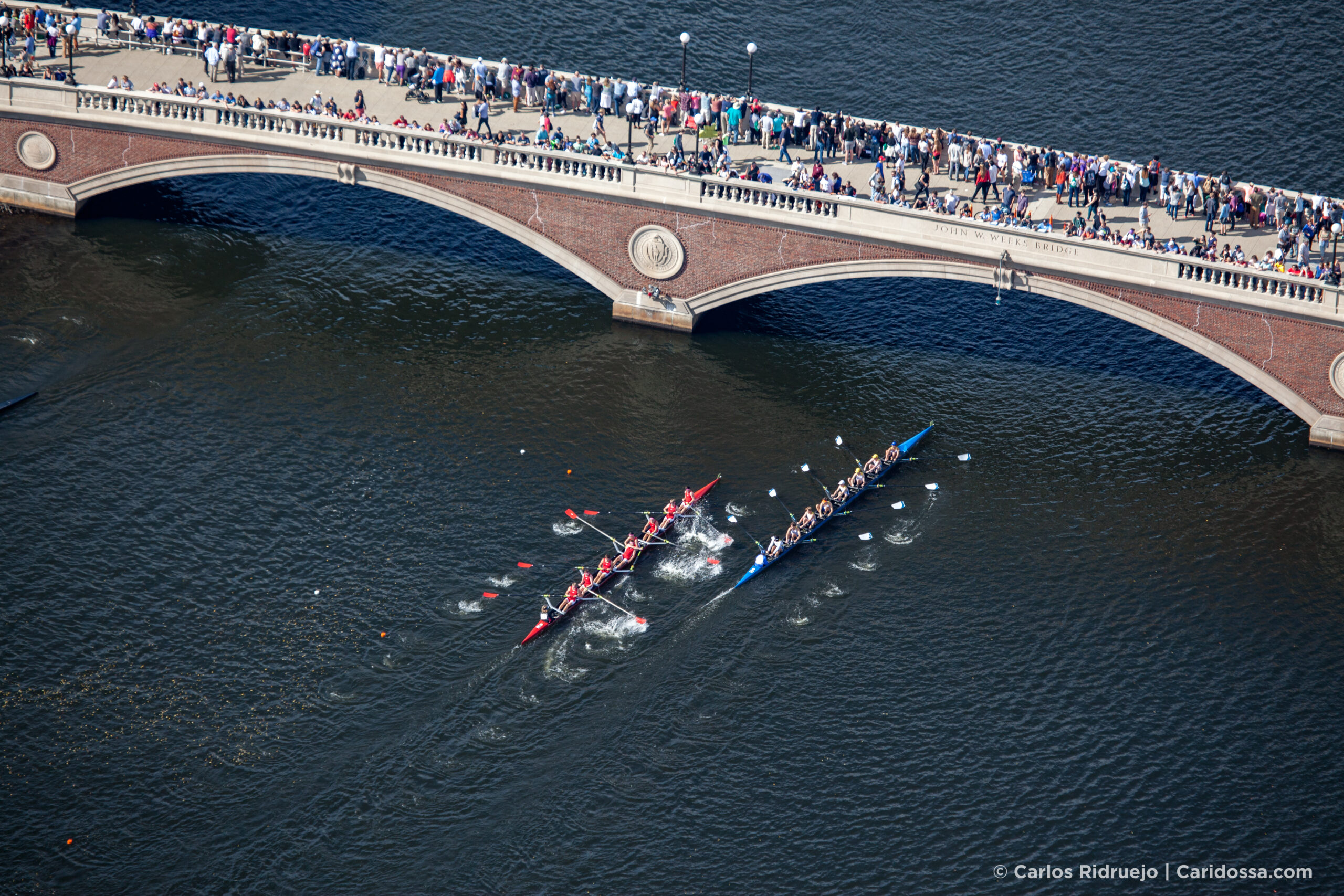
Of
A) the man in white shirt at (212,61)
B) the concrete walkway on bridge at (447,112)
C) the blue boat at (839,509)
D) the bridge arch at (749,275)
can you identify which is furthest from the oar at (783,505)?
the man in white shirt at (212,61)

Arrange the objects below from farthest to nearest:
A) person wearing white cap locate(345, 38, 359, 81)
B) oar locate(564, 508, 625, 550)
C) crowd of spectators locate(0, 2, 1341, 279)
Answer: person wearing white cap locate(345, 38, 359, 81)
crowd of spectators locate(0, 2, 1341, 279)
oar locate(564, 508, 625, 550)

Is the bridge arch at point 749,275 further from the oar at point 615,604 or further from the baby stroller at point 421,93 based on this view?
the oar at point 615,604

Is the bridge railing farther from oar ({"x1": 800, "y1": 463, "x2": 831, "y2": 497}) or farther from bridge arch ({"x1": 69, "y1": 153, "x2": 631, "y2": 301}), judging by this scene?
oar ({"x1": 800, "y1": 463, "x2": 831, "y2": 497})

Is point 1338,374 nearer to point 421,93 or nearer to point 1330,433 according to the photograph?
point 1330,433

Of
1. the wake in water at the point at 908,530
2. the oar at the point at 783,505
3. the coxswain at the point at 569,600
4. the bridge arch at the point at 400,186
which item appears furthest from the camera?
the bridge arch at the point at 400,186

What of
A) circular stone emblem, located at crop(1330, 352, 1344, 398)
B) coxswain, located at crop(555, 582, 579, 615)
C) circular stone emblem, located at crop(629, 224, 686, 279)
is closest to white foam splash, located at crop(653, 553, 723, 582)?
coxswain, located at crop(555, 582, 579, 615)

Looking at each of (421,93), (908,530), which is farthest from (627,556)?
(421,93)
